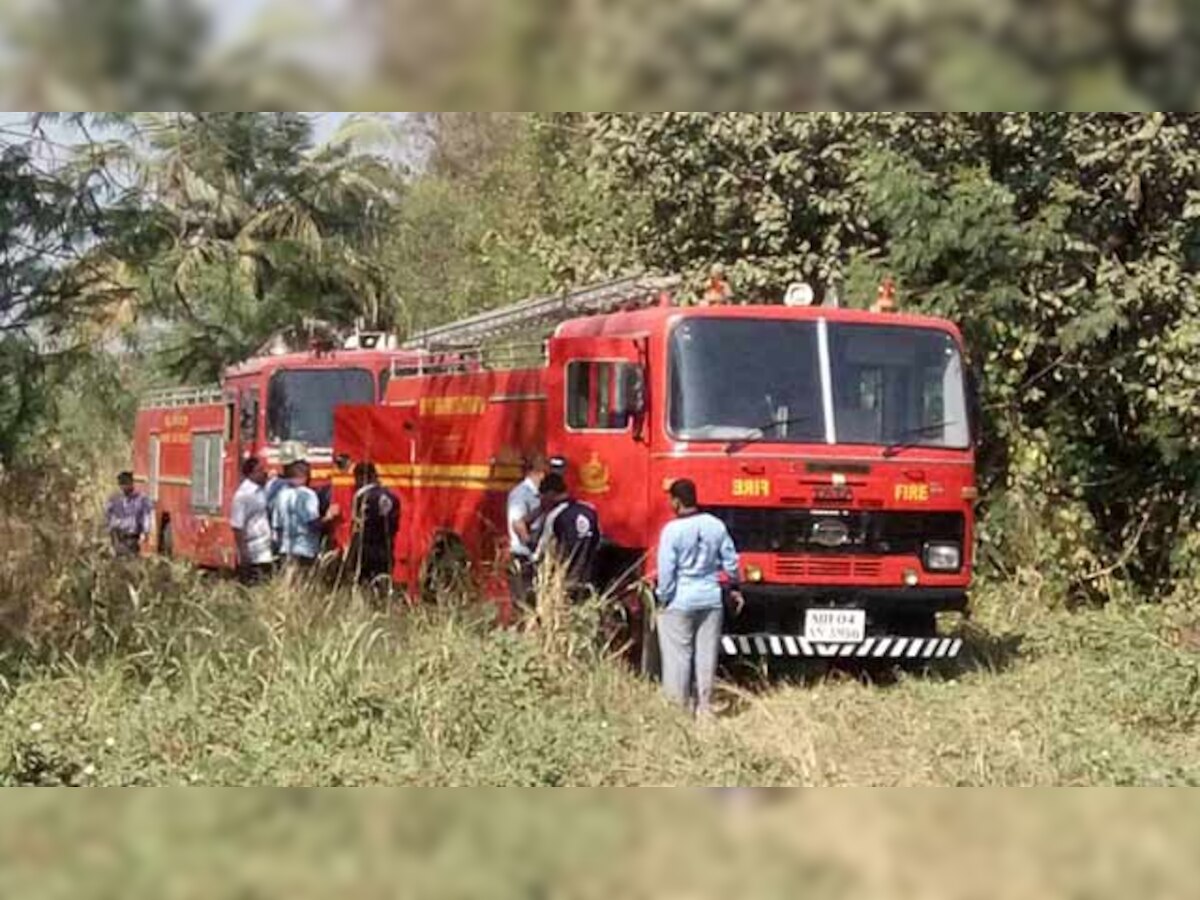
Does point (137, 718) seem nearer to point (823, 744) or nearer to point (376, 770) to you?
point (376, 770)

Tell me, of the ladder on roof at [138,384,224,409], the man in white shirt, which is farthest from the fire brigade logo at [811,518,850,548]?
the ladder on roof at [138,384,224,409]

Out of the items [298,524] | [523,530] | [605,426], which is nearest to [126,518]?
[298,524]

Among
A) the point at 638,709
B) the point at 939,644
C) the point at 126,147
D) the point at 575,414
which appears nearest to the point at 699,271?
the point at 575,414

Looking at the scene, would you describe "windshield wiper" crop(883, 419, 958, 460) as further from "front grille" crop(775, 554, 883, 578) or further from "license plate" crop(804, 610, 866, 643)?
"license plate" crop(804, 610, 866, 643)

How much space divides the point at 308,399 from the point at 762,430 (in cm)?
947

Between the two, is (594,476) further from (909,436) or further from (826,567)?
(909,436)

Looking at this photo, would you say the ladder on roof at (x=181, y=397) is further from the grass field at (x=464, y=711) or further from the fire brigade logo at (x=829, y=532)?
the fire brigade logo at (x=829, y=532)

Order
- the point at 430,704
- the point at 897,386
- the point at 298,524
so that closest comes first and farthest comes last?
1. the point at 430,704
2. the point at 897,386
3. the point at 298,524

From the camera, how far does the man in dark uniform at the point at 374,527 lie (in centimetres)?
1482

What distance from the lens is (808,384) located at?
11.2m

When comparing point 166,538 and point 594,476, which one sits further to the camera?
point 166,538

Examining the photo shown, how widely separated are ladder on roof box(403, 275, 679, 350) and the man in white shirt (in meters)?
2.17

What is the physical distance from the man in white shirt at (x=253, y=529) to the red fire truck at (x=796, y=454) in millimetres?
3737

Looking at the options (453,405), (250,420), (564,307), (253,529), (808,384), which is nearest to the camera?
(808,384)
